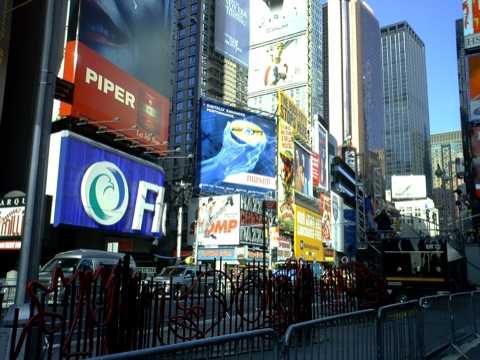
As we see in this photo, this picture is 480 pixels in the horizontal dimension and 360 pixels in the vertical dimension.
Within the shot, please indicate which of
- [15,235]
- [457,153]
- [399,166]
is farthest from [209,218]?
[399,166]

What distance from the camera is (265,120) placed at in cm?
6188

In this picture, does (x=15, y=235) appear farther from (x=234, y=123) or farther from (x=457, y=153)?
(x=457, y=153)

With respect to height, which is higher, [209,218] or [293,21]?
[293,21]

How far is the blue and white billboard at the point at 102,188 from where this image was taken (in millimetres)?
34031

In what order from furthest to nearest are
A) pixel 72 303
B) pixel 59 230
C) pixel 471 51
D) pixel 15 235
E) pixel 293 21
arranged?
pixel 293 21 < pixel 471 51 < pixel 59 230 < pixel 15 235 < pixel 72 303

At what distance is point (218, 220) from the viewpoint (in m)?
55.7

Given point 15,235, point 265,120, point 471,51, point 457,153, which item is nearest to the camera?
point 15,235

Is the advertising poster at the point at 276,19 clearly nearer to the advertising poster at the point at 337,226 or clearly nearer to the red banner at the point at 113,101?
the advertising poster at the point at 337,226

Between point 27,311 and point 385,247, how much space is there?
72.8 feet

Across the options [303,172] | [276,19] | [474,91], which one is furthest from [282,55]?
[474,91]

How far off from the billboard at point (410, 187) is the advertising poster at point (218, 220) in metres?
108

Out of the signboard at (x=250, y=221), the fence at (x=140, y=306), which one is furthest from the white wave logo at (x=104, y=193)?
the fence at (x=140, y=306)

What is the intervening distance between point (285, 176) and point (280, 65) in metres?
47.7

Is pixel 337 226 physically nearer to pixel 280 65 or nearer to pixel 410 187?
pixel 280 65
